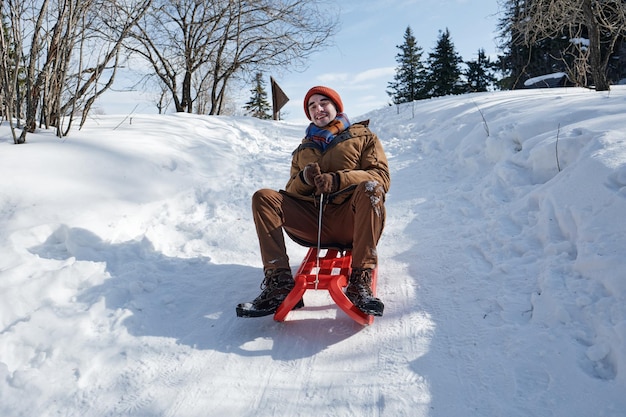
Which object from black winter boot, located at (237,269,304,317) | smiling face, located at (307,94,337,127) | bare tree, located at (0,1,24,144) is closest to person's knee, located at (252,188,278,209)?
black winter boot, located at (237,269,304,317)

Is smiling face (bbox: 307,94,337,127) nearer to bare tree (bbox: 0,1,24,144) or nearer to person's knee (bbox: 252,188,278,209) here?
person's knee (bbox: 252,188,278,209)

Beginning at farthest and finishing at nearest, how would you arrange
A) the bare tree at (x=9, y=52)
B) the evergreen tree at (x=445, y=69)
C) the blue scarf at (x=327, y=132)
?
the evergreen tree at (x=445, y=69), the bare tree at (x=9, y=52), the blue scarf at (x=327, y=132)

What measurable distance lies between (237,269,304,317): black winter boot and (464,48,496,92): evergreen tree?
28208 millimetres

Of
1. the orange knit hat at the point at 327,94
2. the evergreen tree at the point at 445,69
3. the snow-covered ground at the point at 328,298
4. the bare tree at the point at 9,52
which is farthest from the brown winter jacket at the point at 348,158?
the evergreen tree at the point at 445,69

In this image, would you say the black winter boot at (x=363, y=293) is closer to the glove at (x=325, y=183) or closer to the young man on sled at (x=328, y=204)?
the young man on sled at (x=328, y=204)

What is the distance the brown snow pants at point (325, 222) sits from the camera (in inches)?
86.5

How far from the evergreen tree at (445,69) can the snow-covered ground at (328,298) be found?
2342 centimetres

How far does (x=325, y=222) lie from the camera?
2.47 m

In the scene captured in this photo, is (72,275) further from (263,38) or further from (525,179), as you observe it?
(263,38)

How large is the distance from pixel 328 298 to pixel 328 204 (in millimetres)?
569

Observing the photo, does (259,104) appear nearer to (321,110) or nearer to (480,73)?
(480,73)

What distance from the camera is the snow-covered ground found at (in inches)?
64.3

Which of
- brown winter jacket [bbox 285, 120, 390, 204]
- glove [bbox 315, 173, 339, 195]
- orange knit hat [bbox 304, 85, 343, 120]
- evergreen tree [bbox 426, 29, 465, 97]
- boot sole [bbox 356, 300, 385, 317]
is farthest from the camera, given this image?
evergreen tree [bbox 426, 29, 465, 97]

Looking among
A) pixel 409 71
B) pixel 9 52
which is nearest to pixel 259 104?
pixel 409 71
